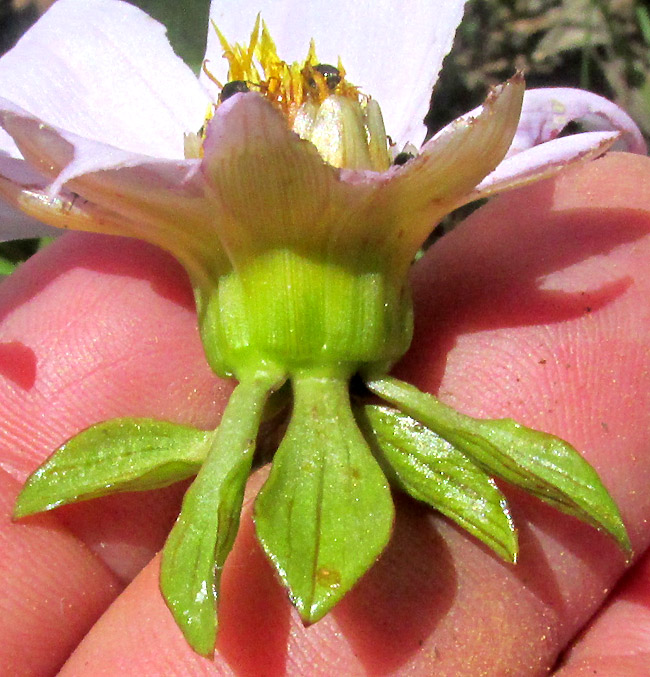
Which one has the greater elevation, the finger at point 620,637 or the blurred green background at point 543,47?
the finger at point 620,637

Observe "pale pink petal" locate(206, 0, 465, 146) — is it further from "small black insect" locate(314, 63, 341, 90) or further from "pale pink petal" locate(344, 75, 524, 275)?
"pale pink petal" locate(344, 75, 524, 275)

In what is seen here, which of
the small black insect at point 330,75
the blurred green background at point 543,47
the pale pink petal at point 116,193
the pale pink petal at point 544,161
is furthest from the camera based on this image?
the blurred green background at point 543,47

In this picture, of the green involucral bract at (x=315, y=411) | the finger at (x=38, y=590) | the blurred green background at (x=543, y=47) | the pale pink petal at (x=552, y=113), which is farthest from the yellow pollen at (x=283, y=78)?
the blurred green background at (x=543, y=47)

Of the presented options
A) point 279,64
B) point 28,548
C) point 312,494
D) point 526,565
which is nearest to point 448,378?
point 526,565

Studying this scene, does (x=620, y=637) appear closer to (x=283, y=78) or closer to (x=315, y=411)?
(x=315, y=411)

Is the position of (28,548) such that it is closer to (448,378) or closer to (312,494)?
(312,494)

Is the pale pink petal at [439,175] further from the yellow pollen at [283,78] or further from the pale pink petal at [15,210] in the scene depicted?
the pale pink petal at [15,210]

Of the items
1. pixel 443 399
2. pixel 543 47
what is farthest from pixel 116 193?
pixel 543 47
